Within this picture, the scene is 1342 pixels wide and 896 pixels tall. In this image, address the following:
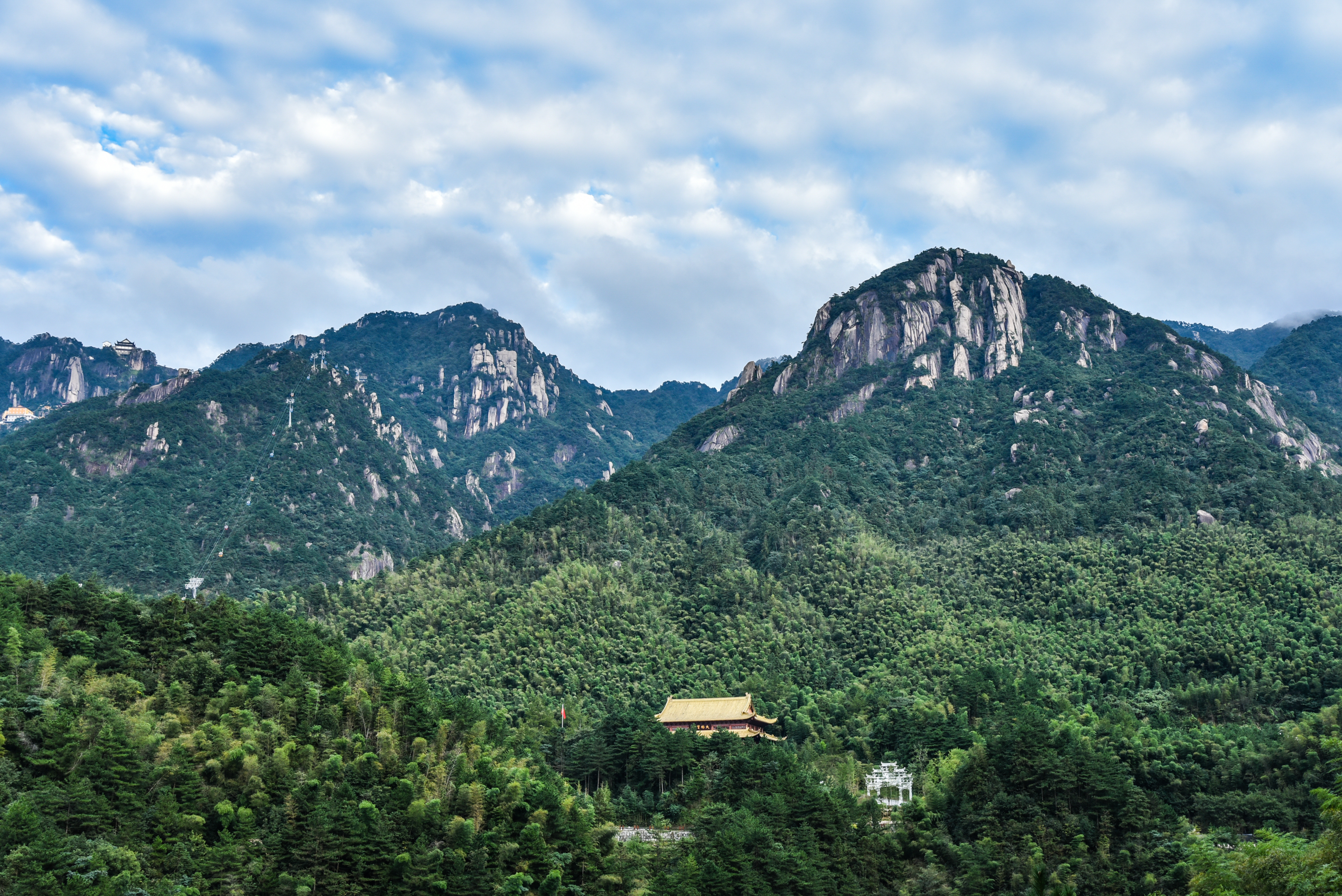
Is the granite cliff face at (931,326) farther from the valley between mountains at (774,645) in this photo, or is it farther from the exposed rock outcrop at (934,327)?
the valley between mountains at (774,645)

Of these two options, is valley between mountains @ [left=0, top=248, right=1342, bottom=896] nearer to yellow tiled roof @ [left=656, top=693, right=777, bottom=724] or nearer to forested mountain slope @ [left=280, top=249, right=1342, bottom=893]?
forested mountain slope @ [left=280, top=249, right=1342, bottom=893]

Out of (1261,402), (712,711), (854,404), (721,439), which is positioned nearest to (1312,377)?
(1261,402)

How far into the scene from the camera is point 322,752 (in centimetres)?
5566

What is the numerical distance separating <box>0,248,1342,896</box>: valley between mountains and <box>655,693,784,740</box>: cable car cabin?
229 cm

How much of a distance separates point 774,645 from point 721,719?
1577 cm

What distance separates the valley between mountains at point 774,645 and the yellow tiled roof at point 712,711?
1.80 meters

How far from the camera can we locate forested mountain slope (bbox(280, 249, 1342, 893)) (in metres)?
61.2

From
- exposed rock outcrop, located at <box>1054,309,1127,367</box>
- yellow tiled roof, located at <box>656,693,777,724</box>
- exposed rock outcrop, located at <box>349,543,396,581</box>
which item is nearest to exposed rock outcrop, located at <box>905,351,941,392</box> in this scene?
exposed rock outcrop, located at <box>1054,309,1127,367</box>

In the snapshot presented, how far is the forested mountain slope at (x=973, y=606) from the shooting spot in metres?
61.2

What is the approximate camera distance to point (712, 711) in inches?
3206

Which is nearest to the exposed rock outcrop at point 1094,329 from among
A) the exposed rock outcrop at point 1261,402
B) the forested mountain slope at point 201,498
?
the exposed rock outcrop at point 1261,402

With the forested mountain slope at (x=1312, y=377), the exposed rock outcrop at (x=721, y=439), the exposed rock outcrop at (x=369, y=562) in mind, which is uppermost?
the forested mountain slope at (x=1312, y=377)

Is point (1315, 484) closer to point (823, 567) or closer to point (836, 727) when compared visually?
point (823, 567)

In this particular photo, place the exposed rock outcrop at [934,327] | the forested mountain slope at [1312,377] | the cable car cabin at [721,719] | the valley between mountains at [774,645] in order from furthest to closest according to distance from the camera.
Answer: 1. the forested mountain slope at [1312,377]
2. the exposed rock outcrop at [934,327]
3. the cable car cabin at [721,719]
4. the valley between mountains at [774,645]
